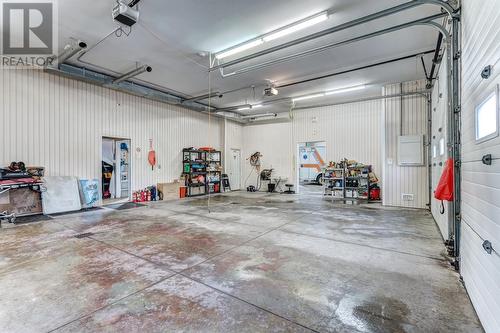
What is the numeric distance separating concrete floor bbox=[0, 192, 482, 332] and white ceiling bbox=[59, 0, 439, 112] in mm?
3838

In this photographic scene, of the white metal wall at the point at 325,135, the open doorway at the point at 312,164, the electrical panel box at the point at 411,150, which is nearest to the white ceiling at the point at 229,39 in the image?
the white metal wall at the point at 325,135

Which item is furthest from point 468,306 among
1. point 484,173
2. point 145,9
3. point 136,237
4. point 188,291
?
point 145,9

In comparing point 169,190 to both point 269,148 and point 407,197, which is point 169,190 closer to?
point 269,148

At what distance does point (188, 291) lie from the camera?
2.44 m

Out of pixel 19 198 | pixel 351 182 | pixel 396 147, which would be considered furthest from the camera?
pixel 351 182

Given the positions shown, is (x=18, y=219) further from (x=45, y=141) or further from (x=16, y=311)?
(x=16, y=311)

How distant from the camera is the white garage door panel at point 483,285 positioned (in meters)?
1.70

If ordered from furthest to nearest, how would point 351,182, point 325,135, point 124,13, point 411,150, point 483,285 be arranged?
point 325,135 < point 351,182 < point 411,150 < point 124,13 < point 483,285

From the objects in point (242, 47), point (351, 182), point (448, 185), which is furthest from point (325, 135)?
point (448, 185)

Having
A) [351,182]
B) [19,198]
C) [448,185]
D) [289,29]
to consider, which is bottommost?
[19,198]

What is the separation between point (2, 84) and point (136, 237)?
5101 mm

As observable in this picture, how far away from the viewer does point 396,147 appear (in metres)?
7.29

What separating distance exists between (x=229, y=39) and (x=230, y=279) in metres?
4.46

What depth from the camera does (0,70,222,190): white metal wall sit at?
5.75 metres
